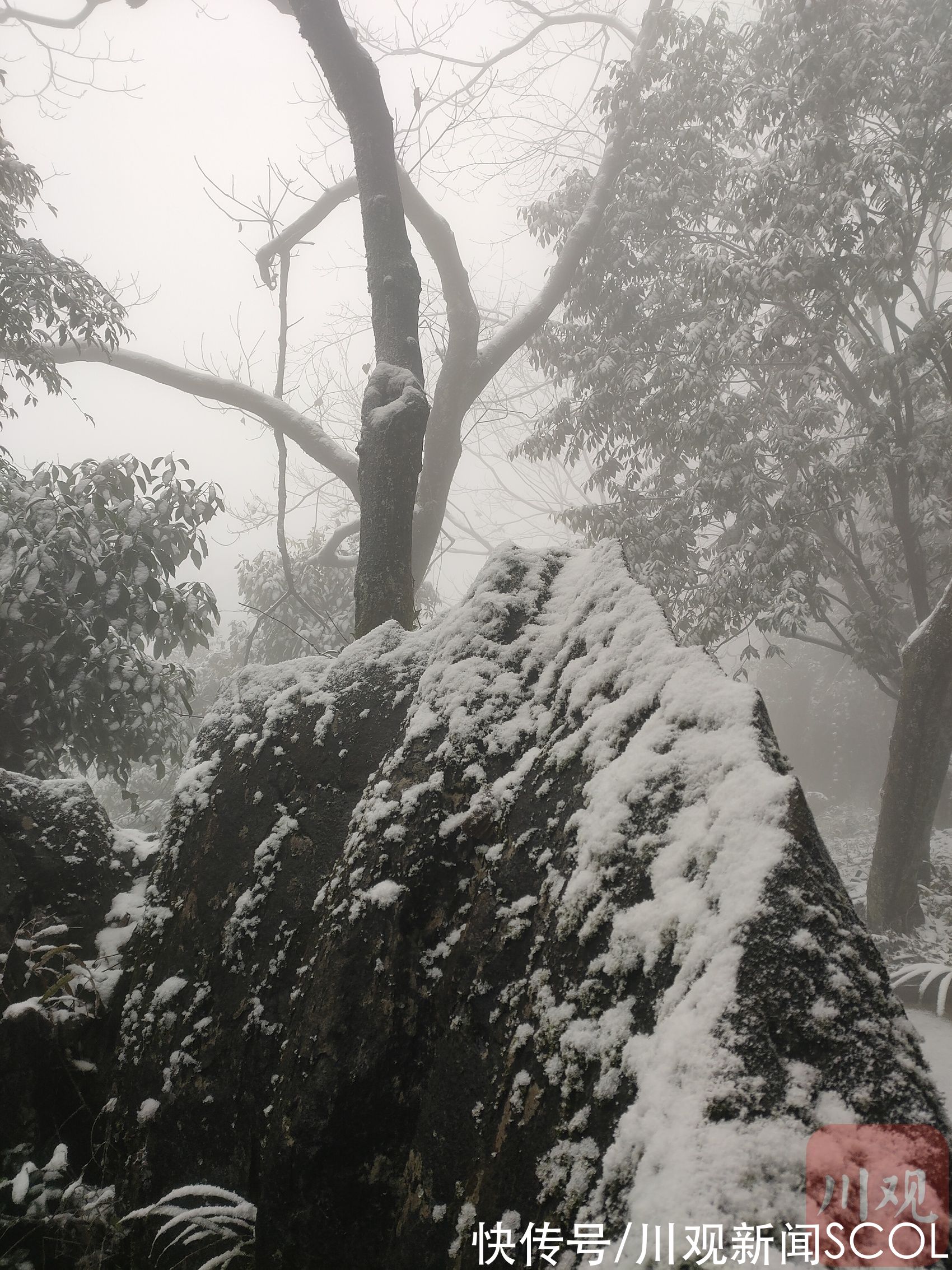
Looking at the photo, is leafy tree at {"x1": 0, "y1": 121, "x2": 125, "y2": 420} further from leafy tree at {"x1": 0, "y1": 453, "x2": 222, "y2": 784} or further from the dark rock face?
the dark rock face

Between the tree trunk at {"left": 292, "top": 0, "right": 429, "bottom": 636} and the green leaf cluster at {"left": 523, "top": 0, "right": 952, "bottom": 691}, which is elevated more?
the green leaf cluster at {"left": 523, "top": 0, "right": 952, "bottom": 691}

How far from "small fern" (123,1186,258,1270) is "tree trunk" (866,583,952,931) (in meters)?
5.51

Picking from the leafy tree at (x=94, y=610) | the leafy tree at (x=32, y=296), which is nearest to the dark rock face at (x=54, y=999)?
the leafy tree at (x=94, y=610)

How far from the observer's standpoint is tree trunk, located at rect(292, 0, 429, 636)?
3.44m

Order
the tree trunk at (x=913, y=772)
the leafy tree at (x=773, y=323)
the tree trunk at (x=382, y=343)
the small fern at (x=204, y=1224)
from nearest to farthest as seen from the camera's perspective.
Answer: the small fern at (x=204, y=1224)
the tree trunk at (x=382, y=343)
the tree trunk at (x=913, y=772)
the leafy tree at (x=773, y=323)

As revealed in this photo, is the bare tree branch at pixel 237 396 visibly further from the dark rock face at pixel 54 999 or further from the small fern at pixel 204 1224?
the small fern at pixel 204 1224

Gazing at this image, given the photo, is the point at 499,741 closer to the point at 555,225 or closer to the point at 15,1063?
the point at 15,1063

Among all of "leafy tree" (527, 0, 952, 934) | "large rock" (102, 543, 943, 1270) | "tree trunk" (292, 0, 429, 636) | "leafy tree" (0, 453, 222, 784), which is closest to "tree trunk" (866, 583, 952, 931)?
"leafy tree" (527, 0, 952, 934)

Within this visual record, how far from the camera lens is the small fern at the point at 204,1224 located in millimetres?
1499

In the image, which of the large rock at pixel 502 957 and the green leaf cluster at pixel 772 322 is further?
the green leaf cluster at pixel 772 322

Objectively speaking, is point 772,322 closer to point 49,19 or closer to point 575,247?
point 575,247

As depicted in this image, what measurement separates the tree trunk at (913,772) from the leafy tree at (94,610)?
519 centimetres

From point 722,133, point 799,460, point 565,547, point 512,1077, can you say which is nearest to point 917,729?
point 799,460

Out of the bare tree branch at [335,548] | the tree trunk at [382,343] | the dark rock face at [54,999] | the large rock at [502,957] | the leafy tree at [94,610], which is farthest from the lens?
the bare tree branch at [335,548]
